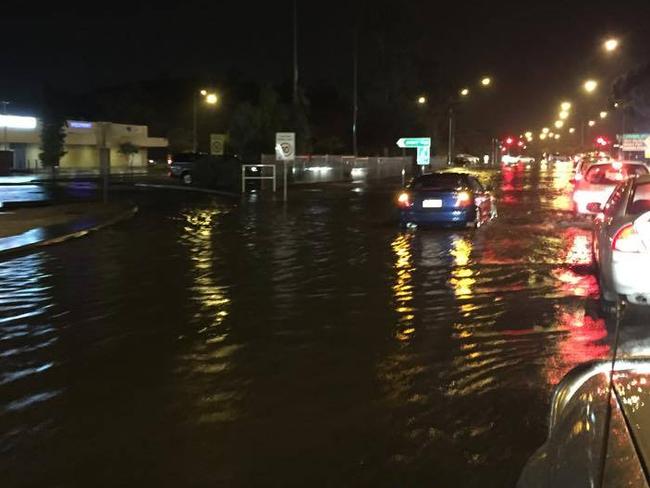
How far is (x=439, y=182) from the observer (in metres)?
19.8

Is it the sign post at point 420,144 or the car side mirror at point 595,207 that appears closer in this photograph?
the car side mirror at point 595,207

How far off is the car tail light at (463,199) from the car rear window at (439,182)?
10.9 inches

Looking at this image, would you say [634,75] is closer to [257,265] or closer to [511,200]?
[511,200]

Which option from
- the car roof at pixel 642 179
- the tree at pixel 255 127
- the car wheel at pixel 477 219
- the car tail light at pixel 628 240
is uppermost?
the tree at pixel 255 127

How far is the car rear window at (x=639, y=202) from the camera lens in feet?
30.9

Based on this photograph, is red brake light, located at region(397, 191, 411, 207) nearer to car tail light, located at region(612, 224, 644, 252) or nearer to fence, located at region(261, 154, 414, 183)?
car tail light, located at region(612, 224, 644, 252)

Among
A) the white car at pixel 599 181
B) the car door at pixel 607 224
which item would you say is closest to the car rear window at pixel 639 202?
the car door at pixel 607 224

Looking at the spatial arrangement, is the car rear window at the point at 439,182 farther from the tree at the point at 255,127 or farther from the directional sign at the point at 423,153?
the directional sign at the point at 423,153

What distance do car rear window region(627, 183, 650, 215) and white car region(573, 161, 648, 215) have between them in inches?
427

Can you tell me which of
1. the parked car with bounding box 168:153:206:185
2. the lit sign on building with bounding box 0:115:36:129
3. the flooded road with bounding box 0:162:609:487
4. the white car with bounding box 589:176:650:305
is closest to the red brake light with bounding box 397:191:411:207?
the flooded road with bounding box 0:162:609:487

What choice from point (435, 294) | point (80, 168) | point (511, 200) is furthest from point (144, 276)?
point (80, 168)

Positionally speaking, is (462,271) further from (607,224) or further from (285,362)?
(285,362)

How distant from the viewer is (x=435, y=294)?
10789 millimetres

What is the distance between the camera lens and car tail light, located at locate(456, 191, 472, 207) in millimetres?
19078
